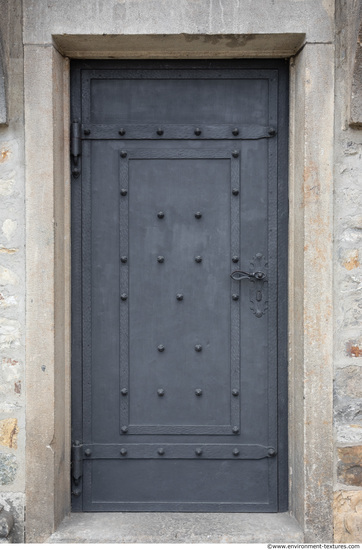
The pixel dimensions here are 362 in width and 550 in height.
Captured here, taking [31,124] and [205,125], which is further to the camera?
[205,125]

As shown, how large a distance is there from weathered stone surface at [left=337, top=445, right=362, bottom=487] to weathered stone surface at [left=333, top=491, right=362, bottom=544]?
2.1 inches

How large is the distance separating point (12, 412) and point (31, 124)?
132cm

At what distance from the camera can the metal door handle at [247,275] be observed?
2.76m

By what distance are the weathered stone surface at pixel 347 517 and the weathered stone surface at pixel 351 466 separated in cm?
5

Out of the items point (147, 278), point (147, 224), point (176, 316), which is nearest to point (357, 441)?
point (176, 316)

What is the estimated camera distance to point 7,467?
2605 millimetres

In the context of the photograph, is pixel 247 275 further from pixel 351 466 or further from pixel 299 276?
pixel 351 466

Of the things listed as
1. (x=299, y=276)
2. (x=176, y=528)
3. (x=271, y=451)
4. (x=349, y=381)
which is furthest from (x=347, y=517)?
(x=299, y=276)

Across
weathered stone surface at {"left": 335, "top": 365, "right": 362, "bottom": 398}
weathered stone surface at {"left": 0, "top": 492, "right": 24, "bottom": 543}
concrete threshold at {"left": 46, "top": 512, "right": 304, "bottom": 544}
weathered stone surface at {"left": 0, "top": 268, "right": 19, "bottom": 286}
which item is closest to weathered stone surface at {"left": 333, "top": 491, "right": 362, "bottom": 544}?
concrete threshold at {"left": 46, "top": 512, "right": 304, "bottom": 544}

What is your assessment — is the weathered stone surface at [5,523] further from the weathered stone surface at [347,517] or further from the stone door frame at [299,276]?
the weathered stone surface at [347,517]

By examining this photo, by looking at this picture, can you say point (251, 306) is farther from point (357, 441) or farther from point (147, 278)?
point (357, 441)

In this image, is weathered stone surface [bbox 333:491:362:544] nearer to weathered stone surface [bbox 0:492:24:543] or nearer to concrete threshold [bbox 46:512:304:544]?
concrete threshold [bbox 46:512:304:544]

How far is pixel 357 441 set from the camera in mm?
2572

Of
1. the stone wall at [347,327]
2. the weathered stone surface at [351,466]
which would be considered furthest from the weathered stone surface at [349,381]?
the weathered stone surface at [351,466]
